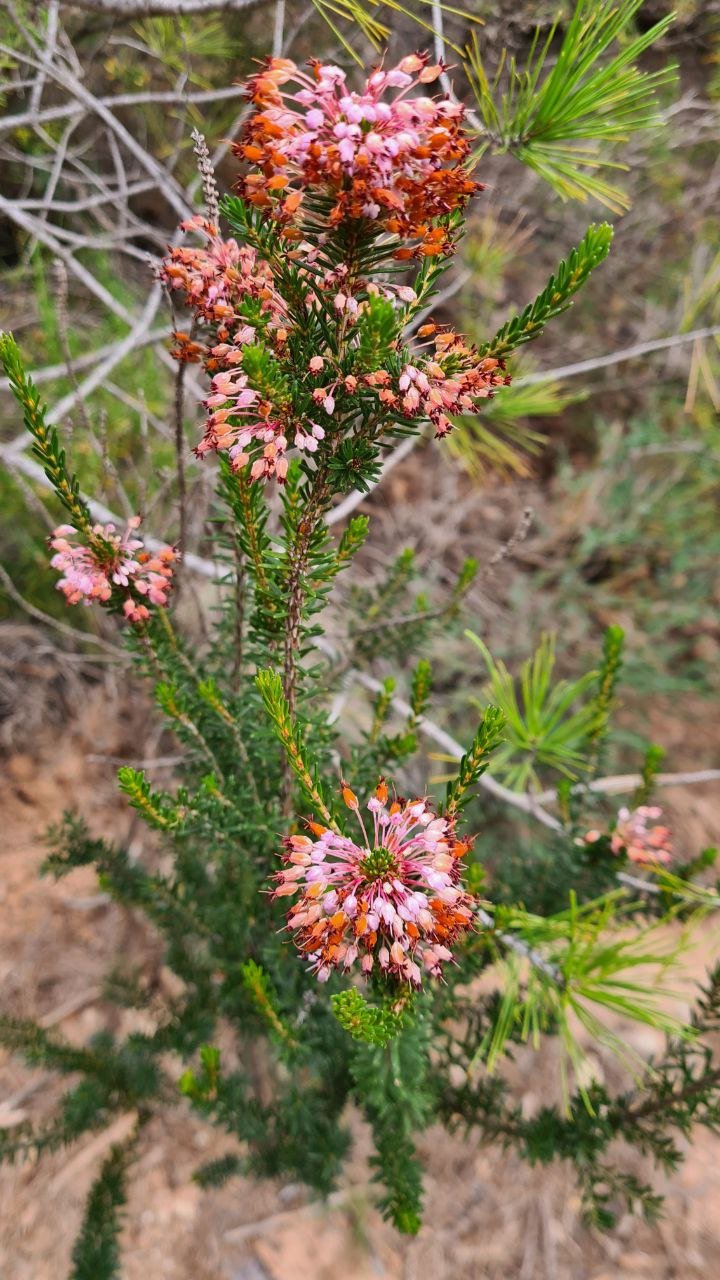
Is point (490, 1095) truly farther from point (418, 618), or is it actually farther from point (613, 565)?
point (613, 565)

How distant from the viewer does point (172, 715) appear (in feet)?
2.90

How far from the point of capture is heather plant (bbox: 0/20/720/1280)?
1.99ft

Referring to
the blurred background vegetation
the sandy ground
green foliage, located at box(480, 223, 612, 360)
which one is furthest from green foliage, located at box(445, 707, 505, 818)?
the sandy ground

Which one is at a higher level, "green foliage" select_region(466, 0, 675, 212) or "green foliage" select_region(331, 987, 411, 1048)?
"green foliage" select_region(466, 0, 675, 212)

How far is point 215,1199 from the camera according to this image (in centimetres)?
185

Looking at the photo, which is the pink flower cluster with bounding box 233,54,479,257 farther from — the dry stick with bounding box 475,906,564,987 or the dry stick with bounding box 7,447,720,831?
the dry stick with bounding box 475,906,564,987

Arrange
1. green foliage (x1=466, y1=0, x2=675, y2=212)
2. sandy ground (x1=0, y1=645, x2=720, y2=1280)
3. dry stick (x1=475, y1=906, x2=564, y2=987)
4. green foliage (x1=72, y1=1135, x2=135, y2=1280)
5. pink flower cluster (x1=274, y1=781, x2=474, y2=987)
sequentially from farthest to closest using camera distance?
sandy ground (x1=0, y1=645, x2=720, y2=1280) < green foliage (x1=72, y1=1135, x2=135, y2=1280) < dry stick (x1=475, y1=906, x2=564, y2=987) < green foliage (x1=466, y1=0, x2=675, y2=212) < pink flower cluster (x1=274, y1=781, x2=474, y2=987)

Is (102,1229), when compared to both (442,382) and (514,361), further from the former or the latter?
(514,361)

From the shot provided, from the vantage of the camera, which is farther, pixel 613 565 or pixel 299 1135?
pixel 613 565

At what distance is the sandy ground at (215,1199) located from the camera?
69.0 inches

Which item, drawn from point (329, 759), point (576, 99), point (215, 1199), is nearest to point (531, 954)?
point (329, 759)

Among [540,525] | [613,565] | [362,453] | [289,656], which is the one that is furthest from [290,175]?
[613,565]

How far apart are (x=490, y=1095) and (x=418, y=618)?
2.84ft

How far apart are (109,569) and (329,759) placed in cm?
44
